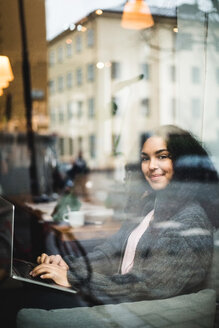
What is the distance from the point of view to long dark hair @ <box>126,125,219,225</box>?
140 cm

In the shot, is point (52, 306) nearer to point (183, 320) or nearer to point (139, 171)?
point (183, 320)

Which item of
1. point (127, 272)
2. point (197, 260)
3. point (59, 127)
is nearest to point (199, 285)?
point (197, 260)

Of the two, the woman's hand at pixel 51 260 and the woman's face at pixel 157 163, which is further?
the woman's hand at pixel 51 260

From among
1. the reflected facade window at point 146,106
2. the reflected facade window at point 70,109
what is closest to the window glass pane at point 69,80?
the reflected facade window at point 70,109

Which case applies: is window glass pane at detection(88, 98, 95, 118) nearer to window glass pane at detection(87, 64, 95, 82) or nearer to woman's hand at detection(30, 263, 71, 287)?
window glass pane at detection(87, 64, 95, 82)

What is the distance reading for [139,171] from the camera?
6.04 ft

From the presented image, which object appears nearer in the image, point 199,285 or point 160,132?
point 199,285

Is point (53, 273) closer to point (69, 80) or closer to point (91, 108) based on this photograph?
point (91, 108)

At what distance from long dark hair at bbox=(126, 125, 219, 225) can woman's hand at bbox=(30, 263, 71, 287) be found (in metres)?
0.49

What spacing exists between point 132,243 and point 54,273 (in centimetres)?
32

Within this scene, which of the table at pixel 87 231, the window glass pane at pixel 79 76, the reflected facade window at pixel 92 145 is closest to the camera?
the table at pixel 87 231

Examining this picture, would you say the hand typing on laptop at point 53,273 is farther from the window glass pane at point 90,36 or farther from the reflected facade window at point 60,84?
the reflected facade window at point 60,84

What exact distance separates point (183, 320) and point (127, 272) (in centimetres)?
24

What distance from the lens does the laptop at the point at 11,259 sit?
1.40m
